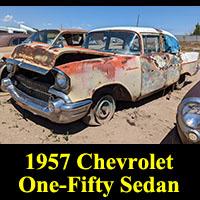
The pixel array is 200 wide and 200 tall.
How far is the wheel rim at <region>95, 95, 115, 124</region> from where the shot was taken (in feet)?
10.3

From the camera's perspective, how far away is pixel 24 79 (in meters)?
3.31

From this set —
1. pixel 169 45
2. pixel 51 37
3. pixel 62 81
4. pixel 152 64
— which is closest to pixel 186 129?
pixel 62 81

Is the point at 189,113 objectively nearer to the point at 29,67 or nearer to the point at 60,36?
the point at 29,67

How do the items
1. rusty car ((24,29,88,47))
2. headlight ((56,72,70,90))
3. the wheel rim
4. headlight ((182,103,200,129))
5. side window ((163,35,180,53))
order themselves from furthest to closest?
rusty car ((24,29,88,47))
side window ((163,35,180,53))
the wheel rim
headlight ((56,72,70,90))
headlight ((182,103,200,129))

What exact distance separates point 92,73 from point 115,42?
141cm

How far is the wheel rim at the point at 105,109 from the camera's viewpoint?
315 centimetres

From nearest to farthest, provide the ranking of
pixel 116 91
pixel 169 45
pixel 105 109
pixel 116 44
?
pixel 105 109 → pixel 116 91 → pixel 116 44 → pixel 169 45

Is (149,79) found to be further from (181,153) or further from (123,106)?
(181,153)

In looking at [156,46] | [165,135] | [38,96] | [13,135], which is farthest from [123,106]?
[13,135]

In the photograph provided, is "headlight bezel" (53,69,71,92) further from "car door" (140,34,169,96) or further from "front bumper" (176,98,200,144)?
"car door" (140,34,169,96)

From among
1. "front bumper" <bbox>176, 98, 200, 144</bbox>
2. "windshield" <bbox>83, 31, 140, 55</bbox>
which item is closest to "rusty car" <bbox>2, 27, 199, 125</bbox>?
"windshield" <bbox>83, 31, 140, 55</bbox>

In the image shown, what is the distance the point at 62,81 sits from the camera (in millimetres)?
2562

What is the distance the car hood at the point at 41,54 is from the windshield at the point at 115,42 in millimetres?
540

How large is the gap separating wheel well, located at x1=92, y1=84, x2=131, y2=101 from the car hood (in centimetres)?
58
